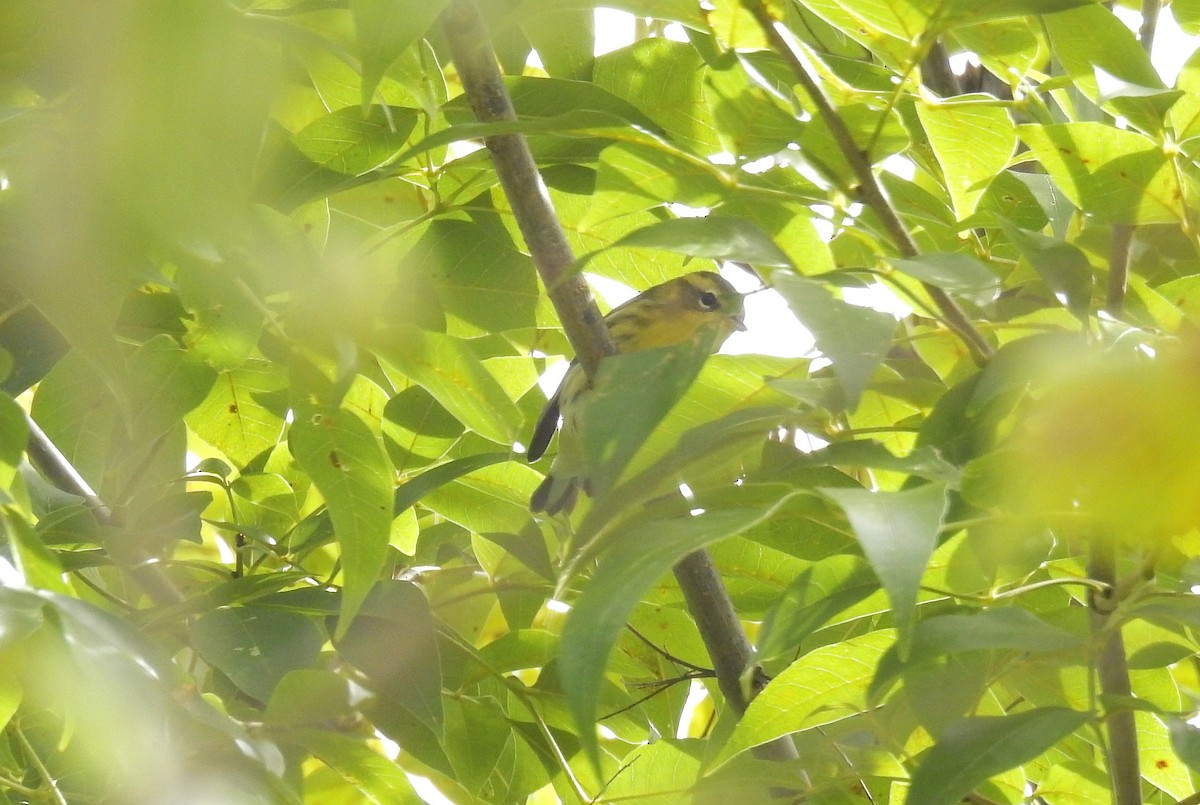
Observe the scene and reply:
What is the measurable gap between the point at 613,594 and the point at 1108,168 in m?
0.70

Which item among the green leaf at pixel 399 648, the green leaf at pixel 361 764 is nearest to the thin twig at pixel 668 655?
the green leaf at pixel 399 648

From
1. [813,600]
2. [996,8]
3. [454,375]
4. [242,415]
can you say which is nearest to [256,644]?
[454,375]

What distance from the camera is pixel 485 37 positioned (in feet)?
3.89

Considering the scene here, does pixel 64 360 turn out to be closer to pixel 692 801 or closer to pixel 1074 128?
pixel 692 801

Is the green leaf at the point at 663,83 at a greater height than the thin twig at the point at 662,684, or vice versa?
the green leaf at the point at 663,83

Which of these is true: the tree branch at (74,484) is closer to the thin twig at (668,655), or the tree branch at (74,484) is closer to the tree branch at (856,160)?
the thin twig at (668,655)

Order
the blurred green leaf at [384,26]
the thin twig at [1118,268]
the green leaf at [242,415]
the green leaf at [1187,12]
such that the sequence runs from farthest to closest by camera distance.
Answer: the green leaf at [242,415], the green leaf at [1187,12], the thin twig at [1118,268], the blurred green leaf at [384,26]

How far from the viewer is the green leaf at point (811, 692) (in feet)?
3.58

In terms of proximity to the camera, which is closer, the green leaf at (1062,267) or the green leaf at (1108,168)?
the green leaf at (1062,267)

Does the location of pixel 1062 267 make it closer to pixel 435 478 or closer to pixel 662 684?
pixel 435 478

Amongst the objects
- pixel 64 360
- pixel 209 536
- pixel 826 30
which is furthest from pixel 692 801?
pixel 209 536

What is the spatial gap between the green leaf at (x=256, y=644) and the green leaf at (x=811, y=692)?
44cm

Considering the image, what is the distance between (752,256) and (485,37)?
0.40 metres

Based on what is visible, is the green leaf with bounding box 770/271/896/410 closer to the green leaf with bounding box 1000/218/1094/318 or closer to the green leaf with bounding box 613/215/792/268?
the green leaf with bounding box 613/215/792/268
